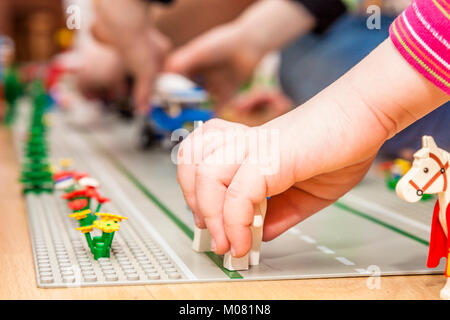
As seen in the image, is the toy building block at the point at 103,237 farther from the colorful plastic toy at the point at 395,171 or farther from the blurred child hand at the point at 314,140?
the colorful plastic toy at the point at 395,171

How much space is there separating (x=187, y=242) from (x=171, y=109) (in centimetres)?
35

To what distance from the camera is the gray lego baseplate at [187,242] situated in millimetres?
370

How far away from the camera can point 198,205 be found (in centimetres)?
37

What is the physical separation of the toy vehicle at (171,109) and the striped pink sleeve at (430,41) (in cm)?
39

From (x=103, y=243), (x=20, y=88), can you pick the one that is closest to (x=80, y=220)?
(x=103, y=243)

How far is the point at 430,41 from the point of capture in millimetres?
326

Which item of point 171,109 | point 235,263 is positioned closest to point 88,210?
point 235,263

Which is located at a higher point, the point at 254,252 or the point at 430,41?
the point at 430,41

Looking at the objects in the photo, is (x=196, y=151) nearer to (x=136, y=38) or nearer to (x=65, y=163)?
(x=65, y=163)

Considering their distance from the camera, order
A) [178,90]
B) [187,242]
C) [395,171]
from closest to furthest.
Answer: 1. [187,242]
2. [395,171]
3. [178,90]

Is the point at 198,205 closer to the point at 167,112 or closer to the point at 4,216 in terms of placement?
the point at 4,216

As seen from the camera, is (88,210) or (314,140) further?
(88,210)

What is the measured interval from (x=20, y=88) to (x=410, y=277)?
3.82 feet

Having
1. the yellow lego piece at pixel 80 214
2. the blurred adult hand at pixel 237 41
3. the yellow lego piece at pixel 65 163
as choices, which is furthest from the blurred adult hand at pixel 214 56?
the yellow lego piece at pixel 80 214
